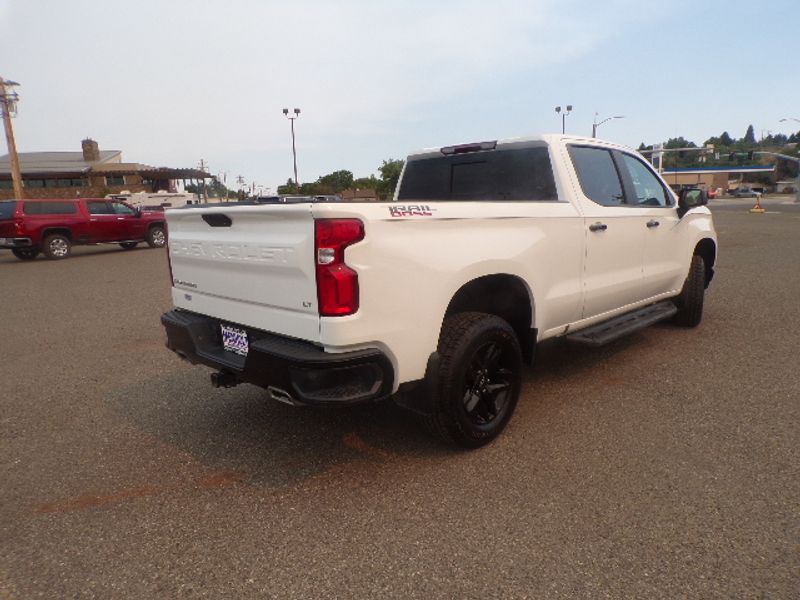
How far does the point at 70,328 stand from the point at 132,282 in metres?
4.21

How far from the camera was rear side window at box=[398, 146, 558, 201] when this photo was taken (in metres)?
3.94

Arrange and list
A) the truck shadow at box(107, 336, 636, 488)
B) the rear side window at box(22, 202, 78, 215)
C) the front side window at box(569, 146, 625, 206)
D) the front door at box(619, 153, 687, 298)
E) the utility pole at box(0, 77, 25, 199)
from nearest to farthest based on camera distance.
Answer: the truck shadow at box(107, 336, 636, 488)
the front side window at box(569, 146, 625, 206)
the front door at box(619, 153, 687, 298)
the rear side window at box(22, 202, 78, 215)
the utility pole at box(0, 77, 25, 199)

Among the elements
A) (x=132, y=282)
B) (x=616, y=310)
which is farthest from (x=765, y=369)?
(x=132, y=282)

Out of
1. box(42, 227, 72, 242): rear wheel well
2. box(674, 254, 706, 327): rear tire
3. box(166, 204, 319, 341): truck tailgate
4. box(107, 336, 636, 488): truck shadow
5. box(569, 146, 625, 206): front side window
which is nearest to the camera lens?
box(166, 204, 319, 341): truck tailgate

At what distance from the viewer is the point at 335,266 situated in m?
2.42

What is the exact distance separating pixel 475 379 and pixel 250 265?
147 cm

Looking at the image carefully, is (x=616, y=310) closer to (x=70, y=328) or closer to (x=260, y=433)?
(x=260, y=433)

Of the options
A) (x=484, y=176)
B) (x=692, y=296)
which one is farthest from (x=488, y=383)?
(x=692, y=296)

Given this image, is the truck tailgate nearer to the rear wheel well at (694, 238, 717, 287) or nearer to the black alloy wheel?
the black alloy wheel

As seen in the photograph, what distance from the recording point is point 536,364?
4.82 meters

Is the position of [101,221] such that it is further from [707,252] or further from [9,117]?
[9,117]

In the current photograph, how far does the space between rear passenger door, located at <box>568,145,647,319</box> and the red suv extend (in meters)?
12.3

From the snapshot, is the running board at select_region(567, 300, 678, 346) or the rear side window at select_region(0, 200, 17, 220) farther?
the rear side window at select_region(0, 200, 17, 220)

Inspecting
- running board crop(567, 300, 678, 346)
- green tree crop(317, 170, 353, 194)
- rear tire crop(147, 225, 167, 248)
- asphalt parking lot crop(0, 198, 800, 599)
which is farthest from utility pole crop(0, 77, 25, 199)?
green tree crop(317, 170, 353, 194)
